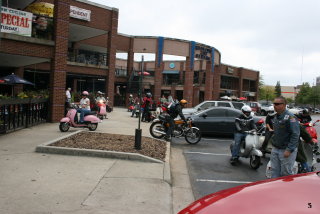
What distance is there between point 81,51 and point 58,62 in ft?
60.4

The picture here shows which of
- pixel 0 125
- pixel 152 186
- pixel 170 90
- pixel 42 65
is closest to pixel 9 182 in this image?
pixel 152 186

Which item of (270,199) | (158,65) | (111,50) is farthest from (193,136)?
(158,65)

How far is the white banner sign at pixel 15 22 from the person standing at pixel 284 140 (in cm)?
1154

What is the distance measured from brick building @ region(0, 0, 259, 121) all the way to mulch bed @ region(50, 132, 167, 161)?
5.68 feet

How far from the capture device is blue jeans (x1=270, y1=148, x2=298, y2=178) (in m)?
5.00

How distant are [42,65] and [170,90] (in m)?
28.0

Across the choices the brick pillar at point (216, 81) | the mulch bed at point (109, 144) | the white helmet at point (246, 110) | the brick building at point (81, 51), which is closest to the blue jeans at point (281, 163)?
the white helmet at point (246, 110)

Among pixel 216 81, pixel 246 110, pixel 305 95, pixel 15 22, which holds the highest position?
pixel 15 22

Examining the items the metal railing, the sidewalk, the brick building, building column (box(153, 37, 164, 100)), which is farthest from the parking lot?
building column (box(153, 37, 164, 100))

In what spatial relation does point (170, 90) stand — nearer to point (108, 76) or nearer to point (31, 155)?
point (108, 76)

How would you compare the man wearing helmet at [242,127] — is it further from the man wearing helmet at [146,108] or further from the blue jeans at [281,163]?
the man wearing helmet at [146,108]

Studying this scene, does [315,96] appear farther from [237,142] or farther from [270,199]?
[270,199]

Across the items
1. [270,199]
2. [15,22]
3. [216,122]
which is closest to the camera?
[270,199]

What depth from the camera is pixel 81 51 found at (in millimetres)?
31812
